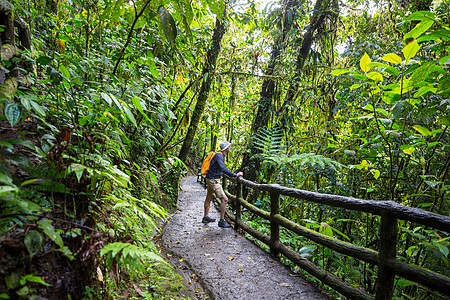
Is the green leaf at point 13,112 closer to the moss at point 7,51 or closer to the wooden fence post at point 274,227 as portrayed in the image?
the moss at point 7,51

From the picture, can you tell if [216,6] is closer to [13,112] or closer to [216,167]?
[13,112]

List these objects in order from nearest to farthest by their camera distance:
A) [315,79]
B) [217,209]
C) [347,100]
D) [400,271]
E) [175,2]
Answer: [175,2] < [400,271] < [347,100] < [315,79] < [217,209]

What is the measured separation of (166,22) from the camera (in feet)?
6.56

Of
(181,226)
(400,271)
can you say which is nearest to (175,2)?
(400,271)

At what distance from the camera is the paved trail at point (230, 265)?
330 centimetres

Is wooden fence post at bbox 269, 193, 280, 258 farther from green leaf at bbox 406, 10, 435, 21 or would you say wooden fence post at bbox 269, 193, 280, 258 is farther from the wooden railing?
green leaf at bbox 406, 10, 435, 21

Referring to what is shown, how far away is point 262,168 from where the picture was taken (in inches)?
314

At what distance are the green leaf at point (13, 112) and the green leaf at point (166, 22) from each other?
120 cm

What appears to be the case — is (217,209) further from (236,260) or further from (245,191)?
(236,260)

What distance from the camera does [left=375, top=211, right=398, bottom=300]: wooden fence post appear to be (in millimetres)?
2488

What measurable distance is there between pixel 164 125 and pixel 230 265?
2645 mm

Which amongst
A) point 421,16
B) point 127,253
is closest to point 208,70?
point 421,16

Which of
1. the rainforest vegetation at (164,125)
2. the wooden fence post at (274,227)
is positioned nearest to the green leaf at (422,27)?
the rainforest vegetation at (164,125)

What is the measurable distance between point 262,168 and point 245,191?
1.03 metres
